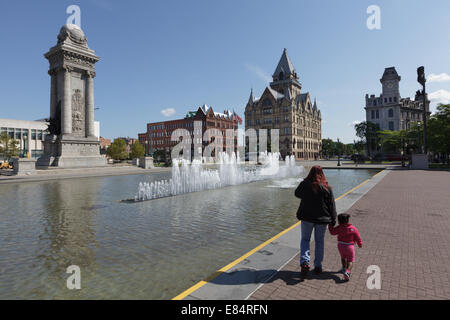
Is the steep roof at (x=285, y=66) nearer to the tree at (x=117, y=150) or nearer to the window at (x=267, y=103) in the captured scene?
the window at (x=267, y=103)

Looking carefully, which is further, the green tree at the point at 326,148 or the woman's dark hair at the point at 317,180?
the green tree at the point at 326,148

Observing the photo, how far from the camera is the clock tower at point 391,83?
83062 mm

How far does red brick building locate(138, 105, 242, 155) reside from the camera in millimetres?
91188

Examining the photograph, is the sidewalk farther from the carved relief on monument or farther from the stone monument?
the carved relief on monument

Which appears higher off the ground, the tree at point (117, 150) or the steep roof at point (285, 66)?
the steep roof at point (285, 66)

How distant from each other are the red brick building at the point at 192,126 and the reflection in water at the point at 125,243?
7463cm

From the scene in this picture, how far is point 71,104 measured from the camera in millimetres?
37062

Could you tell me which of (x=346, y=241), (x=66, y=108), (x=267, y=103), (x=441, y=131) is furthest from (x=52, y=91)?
(x=267, y=103)

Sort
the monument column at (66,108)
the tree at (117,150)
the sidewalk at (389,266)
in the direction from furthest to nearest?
1. the tree at (117,150)
2. the monument column at (66,108)
3. the sidewalk at (389,266)

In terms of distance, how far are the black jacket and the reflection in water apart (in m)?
1.88

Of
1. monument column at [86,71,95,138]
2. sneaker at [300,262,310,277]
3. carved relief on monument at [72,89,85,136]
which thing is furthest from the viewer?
monument column at [86,71,95,138]

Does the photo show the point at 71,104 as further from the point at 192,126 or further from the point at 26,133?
the point at 192,126
